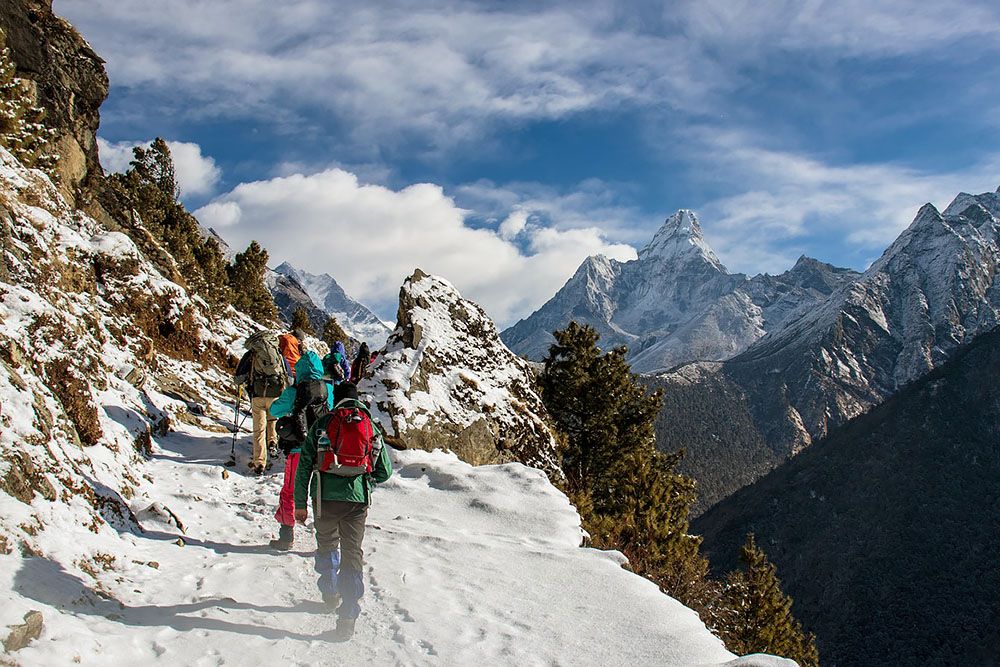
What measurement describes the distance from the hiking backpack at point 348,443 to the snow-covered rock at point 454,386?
9.39 metres

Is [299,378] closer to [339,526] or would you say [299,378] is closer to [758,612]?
[339,526]

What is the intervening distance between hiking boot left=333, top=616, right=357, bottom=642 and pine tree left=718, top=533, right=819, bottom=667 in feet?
84.9

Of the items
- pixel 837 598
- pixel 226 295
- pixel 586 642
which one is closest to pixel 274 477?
pixel 586 642

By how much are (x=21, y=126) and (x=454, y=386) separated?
15871mm

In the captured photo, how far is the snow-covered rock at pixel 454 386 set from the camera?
18188 millimetres

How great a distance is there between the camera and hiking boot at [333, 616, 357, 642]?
6469 mm

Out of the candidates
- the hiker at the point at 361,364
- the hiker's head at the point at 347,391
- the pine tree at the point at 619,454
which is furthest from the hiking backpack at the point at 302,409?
the pine tree at the point at 619,454

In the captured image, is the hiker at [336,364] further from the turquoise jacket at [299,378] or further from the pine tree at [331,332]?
the pine tree at [331,332]

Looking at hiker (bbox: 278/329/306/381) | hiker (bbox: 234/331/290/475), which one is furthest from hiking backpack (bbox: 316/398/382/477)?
hiker (bbox: 278/329/306/381)

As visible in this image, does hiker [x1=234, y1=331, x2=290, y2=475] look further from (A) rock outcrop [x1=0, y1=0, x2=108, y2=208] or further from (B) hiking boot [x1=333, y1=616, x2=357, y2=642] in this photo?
(A) rock outcrop [x1=0, y1=0, x2=108, y2=208]

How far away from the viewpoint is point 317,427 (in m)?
7.38

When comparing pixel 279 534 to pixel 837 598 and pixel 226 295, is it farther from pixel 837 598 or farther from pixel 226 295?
pixel 837 598

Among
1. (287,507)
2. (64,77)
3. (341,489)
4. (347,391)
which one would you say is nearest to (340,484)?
(341,489)

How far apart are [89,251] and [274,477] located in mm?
8370
